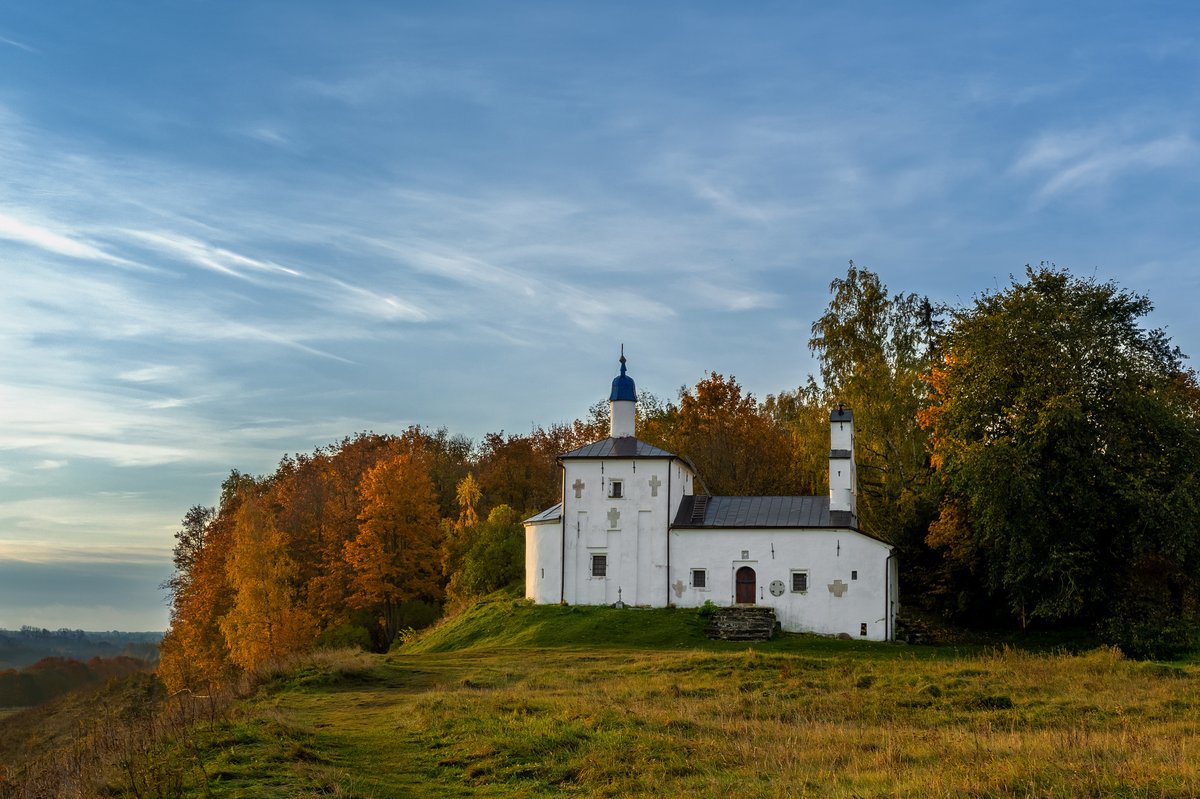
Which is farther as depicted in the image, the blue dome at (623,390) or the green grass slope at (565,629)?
the blue dome at (623,390)

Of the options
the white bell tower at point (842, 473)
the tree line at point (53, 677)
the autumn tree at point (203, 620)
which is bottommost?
the tree line at point (53, 677)

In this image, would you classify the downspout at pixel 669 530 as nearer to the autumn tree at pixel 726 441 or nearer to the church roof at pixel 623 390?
the church roof at pixel 623 390

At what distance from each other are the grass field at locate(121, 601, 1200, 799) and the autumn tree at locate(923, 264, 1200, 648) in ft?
17.3

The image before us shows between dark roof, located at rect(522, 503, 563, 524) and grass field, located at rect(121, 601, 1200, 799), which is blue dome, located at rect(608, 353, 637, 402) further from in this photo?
grass field, located at rect(121, 601, 1200, 799)

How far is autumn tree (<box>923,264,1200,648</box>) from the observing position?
108ft

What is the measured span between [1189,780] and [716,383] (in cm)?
4971

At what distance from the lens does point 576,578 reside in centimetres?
3947

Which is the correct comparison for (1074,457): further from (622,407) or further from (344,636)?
(344,636)

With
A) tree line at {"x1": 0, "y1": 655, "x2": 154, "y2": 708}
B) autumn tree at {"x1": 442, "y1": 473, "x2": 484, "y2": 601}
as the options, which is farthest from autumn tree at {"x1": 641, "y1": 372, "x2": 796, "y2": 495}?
tree line at {"x1": 0, "y1": 655, "x2": 154, "y2": 708}

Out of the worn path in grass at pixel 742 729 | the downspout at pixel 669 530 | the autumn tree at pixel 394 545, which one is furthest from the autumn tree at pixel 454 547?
the worn path in grass at pixel 742 729

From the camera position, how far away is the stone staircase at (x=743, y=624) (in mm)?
35469

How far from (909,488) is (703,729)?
29907 mm

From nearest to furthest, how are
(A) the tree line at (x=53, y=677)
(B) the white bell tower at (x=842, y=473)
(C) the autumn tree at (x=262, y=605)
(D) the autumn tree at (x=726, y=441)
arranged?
(B) the white bell tower at (x=842, y=473) → (C) the autumn tree at (x=262, y=605) → (D) the autumn tree at (x=726, y=441) → (A) the tree line at (x=53, y=677)

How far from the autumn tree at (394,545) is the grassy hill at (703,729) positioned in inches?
739
